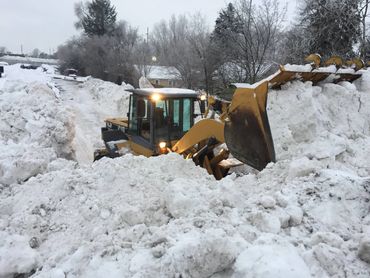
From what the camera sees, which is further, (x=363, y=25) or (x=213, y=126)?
(x=363, y=25)

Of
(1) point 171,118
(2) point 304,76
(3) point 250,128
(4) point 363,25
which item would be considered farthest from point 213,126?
(4) point 363,25

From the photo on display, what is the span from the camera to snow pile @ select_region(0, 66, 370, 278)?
2736mm

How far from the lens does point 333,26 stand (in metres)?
15.1

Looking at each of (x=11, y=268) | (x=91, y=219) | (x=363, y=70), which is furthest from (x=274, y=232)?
(x=363, y=70)

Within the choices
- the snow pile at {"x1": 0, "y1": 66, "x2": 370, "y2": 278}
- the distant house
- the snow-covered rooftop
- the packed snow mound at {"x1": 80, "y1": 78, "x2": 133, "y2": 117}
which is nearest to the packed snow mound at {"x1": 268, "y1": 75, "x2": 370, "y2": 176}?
the snow pile at {"x1": 0, "y1": 66, "x2": 370, "y2": 278}

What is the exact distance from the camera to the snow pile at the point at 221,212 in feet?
8.98

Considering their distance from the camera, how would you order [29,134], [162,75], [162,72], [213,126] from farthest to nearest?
[162,72]
[162,75]
[29,134]
[213,126]

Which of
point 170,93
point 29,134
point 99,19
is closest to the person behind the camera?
point 170,93

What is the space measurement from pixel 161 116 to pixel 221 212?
3.66m

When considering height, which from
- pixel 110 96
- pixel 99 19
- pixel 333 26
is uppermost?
pixel 99 19

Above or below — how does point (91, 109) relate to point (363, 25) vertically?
below

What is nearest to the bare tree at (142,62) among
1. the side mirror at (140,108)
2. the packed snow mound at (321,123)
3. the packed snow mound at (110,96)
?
the packed snow mound at (110,96)

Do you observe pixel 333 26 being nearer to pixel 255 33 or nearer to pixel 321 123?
pixel 255 33

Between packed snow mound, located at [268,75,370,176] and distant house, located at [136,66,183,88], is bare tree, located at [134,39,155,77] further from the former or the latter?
packed snow mound, located at [268,75,370,176]
